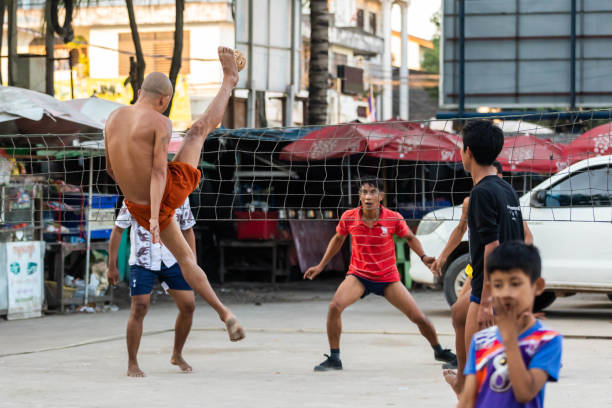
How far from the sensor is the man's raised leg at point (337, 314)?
27.6ft

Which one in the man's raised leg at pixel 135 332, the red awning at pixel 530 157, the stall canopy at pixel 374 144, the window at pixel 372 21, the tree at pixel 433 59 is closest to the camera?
the man's raised leg at pixel 135 332

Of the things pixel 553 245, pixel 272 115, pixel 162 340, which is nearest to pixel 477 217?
pixel 162 340

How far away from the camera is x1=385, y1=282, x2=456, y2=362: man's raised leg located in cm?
852

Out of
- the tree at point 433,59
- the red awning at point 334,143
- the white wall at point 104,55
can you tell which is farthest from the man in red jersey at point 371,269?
the tree at point 433,59

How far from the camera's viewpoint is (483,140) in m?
5.70

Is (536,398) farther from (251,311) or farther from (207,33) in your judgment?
(207,33)

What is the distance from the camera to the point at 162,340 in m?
10.6

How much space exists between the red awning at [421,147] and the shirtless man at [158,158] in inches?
314

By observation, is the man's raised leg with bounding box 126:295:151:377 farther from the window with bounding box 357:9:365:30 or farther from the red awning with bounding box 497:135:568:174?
the window with bounding box 357:9:365:30

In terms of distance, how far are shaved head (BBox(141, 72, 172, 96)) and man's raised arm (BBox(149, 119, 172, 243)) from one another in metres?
0.22

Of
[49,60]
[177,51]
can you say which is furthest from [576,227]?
[49,60]

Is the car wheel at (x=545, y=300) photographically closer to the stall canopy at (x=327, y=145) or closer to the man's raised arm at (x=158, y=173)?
the stall canopy at (x=327, y=145)

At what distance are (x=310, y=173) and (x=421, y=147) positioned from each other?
2.65 m

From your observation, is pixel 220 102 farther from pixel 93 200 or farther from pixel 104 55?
pixel 104 55
